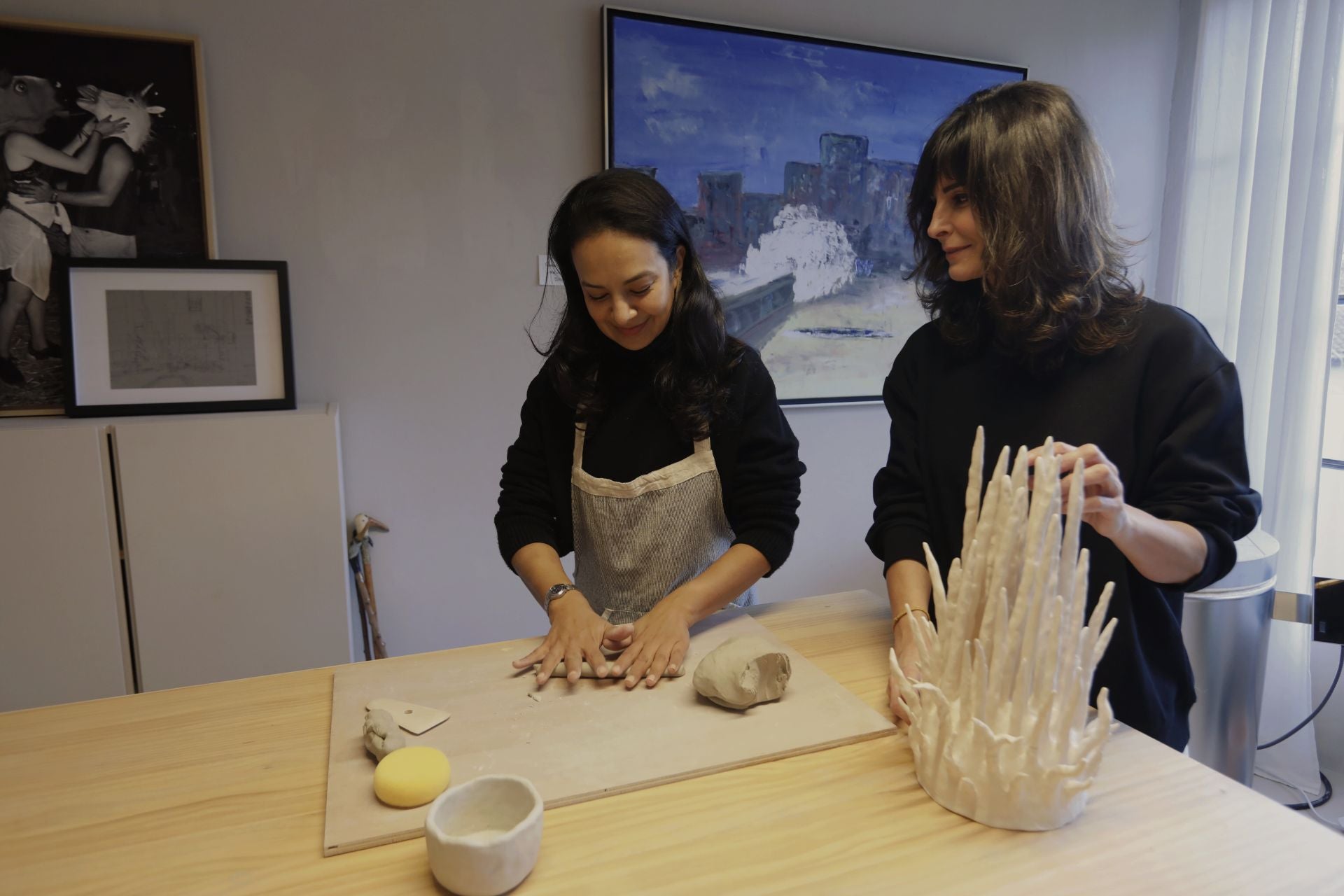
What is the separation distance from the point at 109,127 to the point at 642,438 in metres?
1.48

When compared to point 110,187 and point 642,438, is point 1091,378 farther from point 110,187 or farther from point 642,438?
point 110,187

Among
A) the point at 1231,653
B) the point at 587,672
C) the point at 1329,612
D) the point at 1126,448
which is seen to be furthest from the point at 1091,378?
the point at 1329,612

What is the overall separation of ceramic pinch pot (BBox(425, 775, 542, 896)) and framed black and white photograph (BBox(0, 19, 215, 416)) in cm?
167

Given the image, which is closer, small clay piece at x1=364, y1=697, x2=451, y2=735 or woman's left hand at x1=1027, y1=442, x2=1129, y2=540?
woman's left hand at x1=1027, y1=442, x2=1129, y2=540

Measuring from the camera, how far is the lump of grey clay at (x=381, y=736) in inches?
32.9

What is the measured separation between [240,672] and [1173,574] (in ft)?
6.13

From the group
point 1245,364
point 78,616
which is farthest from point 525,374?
point 1245,364

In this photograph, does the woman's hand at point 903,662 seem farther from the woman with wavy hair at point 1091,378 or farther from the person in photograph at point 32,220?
the person in photograph at point 32,220

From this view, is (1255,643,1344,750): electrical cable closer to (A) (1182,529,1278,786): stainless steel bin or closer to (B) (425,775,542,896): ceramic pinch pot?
(A) (1182,529,1278,786): stainless steel bin

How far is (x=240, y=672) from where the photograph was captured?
188 cm

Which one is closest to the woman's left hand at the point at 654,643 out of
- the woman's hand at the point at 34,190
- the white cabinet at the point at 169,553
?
the white cabinet at the point at 169,553

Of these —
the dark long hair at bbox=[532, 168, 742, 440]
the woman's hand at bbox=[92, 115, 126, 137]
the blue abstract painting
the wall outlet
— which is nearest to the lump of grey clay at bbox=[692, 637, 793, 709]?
the dark long hair at bbox=[532, 168, 742, 440]

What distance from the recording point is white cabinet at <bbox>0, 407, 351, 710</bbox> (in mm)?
1713

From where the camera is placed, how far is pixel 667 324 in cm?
131
